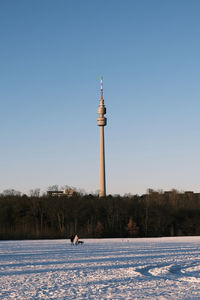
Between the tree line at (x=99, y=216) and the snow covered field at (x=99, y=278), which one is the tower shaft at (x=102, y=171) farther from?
the snow covered field at (x=99, y=278)

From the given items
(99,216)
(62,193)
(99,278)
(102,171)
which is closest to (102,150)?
(102,171)

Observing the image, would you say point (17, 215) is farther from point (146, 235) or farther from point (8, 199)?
point (146, 235)

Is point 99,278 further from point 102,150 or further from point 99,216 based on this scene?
point 102,150

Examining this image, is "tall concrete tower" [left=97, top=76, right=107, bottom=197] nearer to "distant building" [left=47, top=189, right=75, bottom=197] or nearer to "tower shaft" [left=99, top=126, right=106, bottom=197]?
"tower shaft" [left=99, top=126, right=106, bottom=197]

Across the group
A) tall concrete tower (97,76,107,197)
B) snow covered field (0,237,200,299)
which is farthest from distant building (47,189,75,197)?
snow covered field (0,237,200,299)

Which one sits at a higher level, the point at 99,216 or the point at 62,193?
the point at 62,193

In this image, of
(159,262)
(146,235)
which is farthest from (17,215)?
(159,262)

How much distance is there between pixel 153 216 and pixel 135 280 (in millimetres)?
60476

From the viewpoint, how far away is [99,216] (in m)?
76.9

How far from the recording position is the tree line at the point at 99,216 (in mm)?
72188

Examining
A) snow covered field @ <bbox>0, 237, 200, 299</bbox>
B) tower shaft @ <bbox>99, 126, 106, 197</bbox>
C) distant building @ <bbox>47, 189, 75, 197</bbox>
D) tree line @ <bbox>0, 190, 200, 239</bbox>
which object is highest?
tower shaft @ <bbox>99, 126, 106, 197</bbox>

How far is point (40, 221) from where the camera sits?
76125 mm

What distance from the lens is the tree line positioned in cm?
7219

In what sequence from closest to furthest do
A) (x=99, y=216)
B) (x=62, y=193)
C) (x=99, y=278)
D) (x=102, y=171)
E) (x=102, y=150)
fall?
1. (x=99, y=278)
2. (x=99, y=216)
3. (x=62, y=193)
4. (x=102, y=171)
5. (x=102, y=150)
